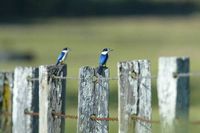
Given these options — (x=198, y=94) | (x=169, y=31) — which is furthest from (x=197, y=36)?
(x=198, y=94)

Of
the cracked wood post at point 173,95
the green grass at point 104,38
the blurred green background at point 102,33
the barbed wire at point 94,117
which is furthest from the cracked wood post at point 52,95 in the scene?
the green grass at point 104,38

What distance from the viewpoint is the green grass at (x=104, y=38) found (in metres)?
36.3

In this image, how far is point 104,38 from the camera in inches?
1956

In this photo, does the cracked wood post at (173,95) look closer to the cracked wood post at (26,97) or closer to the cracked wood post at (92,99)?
the cracked wood post at (92,99)

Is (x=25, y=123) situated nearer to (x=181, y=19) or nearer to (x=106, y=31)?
(x=106, y=31)

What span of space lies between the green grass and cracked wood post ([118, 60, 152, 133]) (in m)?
17.9

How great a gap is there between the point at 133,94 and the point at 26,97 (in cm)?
176

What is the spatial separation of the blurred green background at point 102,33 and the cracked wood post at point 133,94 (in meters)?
16.4

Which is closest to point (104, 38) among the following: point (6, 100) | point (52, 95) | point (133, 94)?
point (6, 100)

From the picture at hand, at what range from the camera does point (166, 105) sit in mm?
7414

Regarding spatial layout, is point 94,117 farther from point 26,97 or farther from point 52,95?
point 26,97

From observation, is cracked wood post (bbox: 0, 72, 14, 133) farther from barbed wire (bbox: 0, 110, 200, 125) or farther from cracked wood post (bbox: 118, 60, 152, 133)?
cracked wood post (bbox: 118, 60, 152, 133)

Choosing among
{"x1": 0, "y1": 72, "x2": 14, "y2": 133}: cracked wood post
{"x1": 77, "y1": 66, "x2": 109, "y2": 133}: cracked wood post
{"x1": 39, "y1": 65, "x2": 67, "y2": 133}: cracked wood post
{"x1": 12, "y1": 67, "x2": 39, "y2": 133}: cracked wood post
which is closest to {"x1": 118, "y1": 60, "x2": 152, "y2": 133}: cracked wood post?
{"x1": 77, "y1": 66, "x2": 109, "y2": 133}: cracked wood post

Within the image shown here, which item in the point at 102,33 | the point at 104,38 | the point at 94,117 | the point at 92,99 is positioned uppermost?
the point at 102,33
